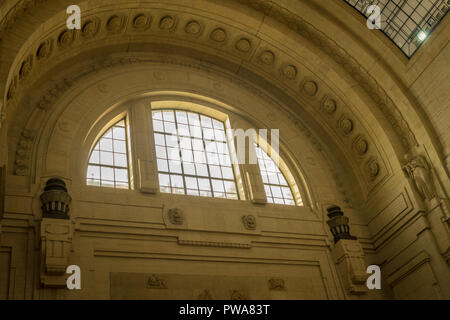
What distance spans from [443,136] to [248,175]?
616cm

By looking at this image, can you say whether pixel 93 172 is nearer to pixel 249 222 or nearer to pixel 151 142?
pixel 151 142

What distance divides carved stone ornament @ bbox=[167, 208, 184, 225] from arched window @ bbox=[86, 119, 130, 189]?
1.63 metres

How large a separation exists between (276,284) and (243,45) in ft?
28.8

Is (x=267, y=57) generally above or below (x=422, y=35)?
above

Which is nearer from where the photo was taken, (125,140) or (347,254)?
(347,254)

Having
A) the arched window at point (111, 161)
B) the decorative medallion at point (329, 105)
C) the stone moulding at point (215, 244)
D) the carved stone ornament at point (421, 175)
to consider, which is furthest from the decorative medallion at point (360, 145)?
the arched window at point (111, 161)

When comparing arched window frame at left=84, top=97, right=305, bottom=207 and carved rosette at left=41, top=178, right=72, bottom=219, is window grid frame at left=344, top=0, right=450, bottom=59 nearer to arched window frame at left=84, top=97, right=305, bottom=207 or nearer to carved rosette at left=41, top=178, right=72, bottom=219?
arched window frame at left=84, top=97, right=305, bottom=207

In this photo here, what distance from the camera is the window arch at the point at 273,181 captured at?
16.5 m

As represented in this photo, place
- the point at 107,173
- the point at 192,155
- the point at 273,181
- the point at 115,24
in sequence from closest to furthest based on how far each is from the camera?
the point at 107,173 < the point at 115,24 < the point at 192,155 < the point at 273,181

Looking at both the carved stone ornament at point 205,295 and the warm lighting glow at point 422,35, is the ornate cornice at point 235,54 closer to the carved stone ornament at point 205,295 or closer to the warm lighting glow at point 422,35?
the warm lighting glow at point 422,35

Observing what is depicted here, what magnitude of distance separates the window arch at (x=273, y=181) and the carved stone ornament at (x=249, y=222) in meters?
1.61

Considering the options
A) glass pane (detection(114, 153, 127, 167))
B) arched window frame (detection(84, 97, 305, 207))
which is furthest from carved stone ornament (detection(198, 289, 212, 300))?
glass pane (detection(114, 153, 127, 167))

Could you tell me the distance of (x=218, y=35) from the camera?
17703mm

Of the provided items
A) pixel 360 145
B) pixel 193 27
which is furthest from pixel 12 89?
pixel 360 145
